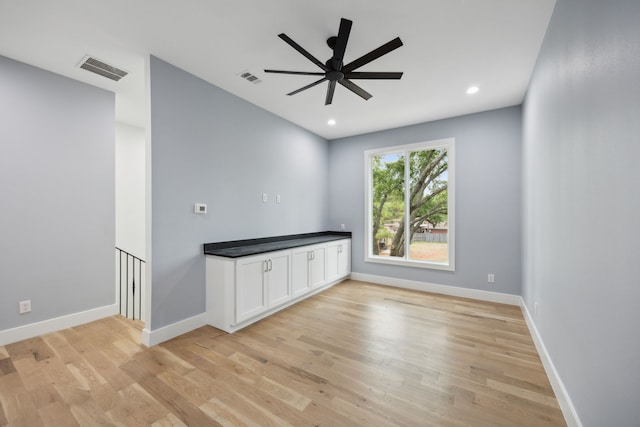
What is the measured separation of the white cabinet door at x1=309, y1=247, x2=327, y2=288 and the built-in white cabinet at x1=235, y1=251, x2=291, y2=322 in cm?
55

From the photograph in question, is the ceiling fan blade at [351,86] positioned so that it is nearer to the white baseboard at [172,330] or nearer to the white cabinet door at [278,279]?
the white cabinet door at [278,279]

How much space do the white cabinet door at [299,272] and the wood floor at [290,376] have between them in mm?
568

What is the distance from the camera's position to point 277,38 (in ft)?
7.53

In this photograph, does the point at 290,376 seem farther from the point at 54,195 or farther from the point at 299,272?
the point at 54,195

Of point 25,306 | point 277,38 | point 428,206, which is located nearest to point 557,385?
point 428,206

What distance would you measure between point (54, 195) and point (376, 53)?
11.7 ft

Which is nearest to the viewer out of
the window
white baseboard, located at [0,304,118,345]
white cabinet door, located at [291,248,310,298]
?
white baseboard, located at [0,304,118,345]

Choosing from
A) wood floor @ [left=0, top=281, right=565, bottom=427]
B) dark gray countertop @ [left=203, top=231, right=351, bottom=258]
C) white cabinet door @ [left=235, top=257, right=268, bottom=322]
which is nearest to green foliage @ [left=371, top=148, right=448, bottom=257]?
dark gray countertop @ [left=203, top=231, right=351, bottom=258]

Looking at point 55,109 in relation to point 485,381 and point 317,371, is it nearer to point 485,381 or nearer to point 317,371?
point 317,371

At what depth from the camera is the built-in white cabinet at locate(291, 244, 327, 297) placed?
362 cm

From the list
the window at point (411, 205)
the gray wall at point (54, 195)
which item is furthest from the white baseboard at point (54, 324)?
the window at point (411, 205)

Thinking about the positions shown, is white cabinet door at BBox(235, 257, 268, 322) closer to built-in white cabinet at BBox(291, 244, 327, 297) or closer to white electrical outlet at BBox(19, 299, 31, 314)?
built-in white cabinet at BBox(291, 244, 327, 297)

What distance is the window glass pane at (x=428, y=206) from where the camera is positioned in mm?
4266

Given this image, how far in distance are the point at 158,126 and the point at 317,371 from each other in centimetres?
274
